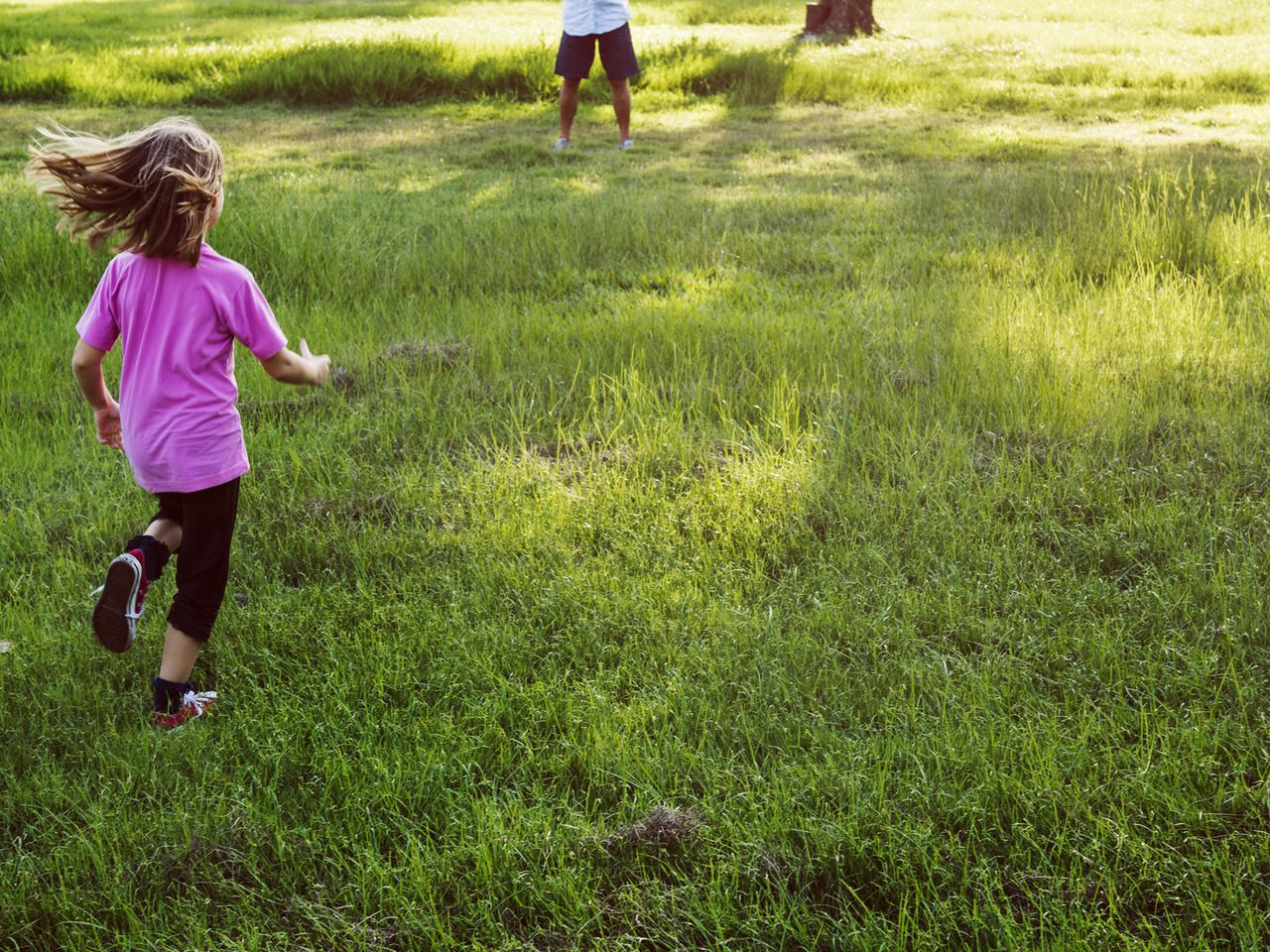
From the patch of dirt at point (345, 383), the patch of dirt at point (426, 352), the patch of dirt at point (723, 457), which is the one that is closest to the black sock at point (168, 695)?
the patch of dirt at point (723, 457)

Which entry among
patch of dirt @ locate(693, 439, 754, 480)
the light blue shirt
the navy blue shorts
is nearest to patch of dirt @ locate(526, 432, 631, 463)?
patch of dirt @ locate(693, 439, 754, 480)

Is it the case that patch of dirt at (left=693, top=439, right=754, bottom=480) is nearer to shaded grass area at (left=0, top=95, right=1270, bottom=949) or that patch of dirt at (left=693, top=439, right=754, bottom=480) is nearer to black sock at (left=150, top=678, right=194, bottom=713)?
shaded grass area at (left=0, top=95, right=1270, bottom=949)

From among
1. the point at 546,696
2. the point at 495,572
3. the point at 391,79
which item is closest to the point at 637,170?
the point at 391,79

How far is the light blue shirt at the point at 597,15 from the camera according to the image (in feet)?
32.3

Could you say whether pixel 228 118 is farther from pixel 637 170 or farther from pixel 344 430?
pixel 344 430

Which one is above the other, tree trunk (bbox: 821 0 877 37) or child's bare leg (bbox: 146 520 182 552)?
tree trunk (bbox: 821 0 877 37)

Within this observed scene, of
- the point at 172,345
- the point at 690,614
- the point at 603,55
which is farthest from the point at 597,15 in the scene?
the point at 690,614

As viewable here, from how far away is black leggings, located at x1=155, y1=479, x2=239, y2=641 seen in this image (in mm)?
2922

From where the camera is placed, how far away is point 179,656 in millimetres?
2871

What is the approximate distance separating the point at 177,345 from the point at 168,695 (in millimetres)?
859

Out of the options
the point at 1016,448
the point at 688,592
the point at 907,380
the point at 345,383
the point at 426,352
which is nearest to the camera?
the point at 688,592

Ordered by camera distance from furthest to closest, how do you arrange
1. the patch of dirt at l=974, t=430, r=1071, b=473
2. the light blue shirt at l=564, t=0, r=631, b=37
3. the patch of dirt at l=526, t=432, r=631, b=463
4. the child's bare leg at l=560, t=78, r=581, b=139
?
the child's bare leg at l=560, t=78, r=581, b=139
the light blue shirt at l=564, t=0, r=631, b=37
the patch of dirt at l=526, t=432, r=631, b=463
the patch of dirt at l=974, t=430, r=1071, b=473

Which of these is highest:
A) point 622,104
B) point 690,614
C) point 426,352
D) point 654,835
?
point 622,104

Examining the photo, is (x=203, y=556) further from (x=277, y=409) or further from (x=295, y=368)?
(x=277, y=409)
